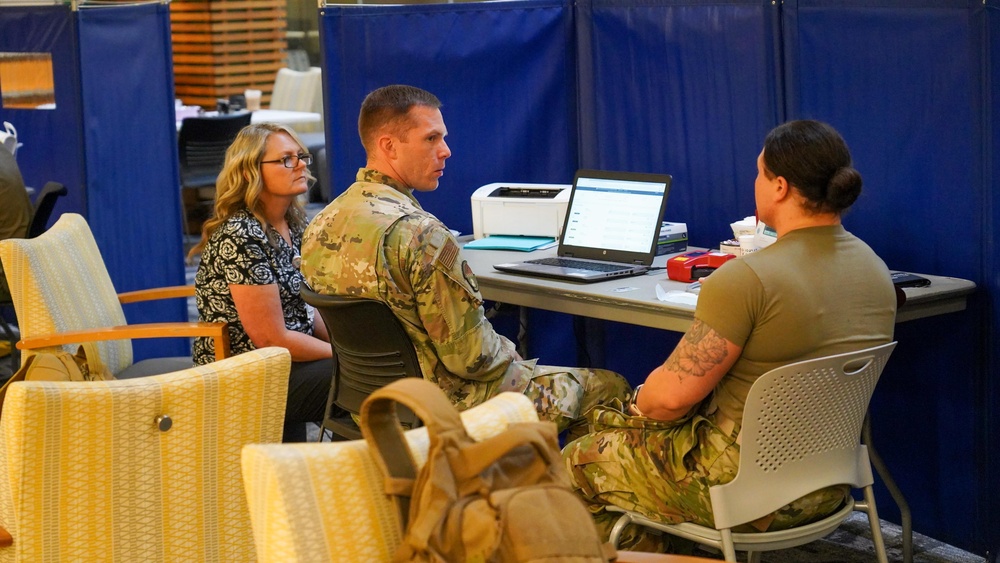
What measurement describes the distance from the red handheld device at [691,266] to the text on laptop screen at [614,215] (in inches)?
8.8

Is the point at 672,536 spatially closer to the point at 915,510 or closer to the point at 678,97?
the point at 915,510

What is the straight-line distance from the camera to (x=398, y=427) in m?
1.45

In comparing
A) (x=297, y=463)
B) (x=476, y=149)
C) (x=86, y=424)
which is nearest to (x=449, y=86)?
(x=476, y=149)

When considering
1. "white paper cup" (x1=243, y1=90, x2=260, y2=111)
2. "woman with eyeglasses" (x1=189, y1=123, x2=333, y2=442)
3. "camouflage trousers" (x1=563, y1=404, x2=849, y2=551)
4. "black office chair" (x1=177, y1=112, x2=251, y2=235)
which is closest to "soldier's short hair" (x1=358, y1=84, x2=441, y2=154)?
"woman with eyeglasses" (x1=189, y1=123, x2=333, y2=442)

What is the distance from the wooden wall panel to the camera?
10242mm

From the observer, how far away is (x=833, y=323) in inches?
89.3

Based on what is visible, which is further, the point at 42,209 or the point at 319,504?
the point at 42,209

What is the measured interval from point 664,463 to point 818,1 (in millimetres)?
1545

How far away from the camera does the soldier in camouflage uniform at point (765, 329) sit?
2234mm

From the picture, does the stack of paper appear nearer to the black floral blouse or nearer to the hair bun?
the black floral blouse

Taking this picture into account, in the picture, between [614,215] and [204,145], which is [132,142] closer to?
[614,215]

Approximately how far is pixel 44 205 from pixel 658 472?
303cm

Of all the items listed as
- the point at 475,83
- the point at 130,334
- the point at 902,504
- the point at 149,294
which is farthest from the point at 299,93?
the point at 902,504

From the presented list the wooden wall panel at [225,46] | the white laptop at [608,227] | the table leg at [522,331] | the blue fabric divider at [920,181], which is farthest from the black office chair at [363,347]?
the wooden wall panel at [225,46]
